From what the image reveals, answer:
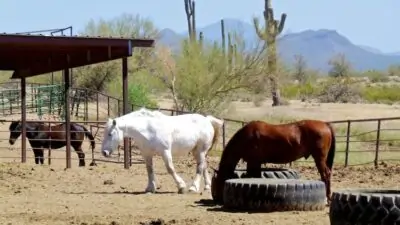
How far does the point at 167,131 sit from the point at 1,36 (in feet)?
12.5

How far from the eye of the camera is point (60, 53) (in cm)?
1970

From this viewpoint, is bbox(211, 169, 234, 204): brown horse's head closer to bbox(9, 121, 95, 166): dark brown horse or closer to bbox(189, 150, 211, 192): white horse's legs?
bbox(189, 150, 211, 192): white horse's legs

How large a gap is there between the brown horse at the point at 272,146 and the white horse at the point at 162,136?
2.42 metres

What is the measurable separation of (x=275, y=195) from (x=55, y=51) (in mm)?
8989

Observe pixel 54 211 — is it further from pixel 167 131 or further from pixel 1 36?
pixel 1 36

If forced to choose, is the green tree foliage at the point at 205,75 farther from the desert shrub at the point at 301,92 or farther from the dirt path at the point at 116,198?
the desert shrub at the point at 301,92

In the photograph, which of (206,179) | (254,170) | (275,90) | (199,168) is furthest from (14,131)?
(275,90)

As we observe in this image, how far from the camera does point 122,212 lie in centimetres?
1204

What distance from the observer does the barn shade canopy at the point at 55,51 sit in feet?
56.0

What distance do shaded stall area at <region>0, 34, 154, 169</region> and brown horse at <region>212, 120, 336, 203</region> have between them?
533 centimetres

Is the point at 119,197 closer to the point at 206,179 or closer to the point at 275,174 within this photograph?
the point at 206,179

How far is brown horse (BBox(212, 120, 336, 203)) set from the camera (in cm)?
1295

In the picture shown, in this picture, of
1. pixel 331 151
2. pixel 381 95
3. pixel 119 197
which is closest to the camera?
pixel 331 151

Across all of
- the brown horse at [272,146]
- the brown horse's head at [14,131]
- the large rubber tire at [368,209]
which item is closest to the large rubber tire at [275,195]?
the brown horse at [272,146]
